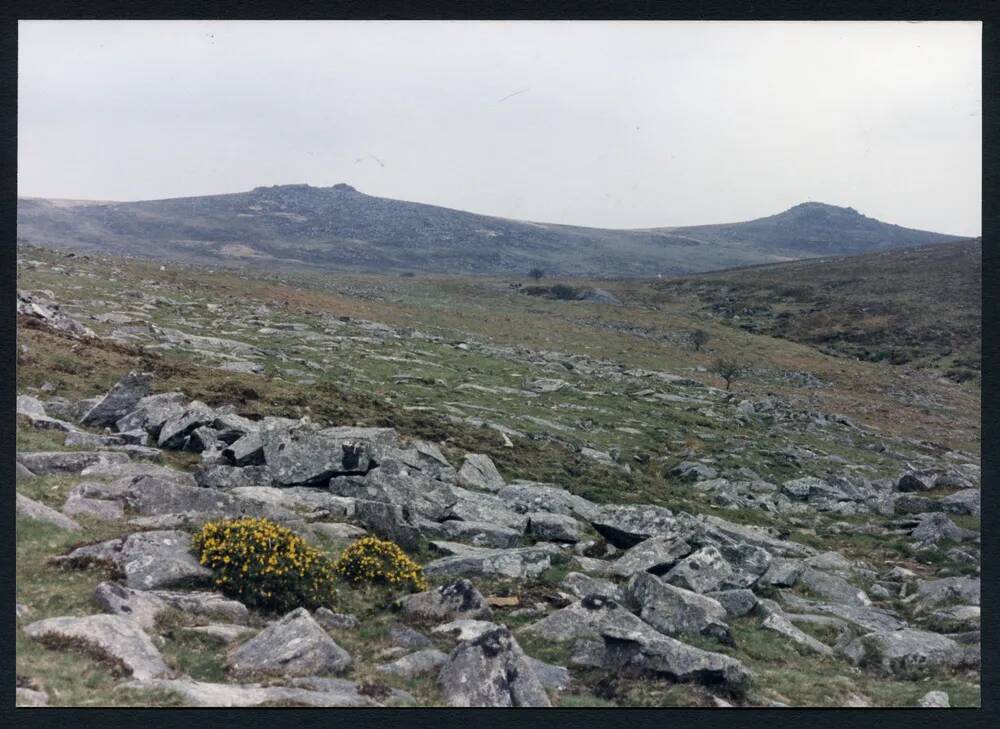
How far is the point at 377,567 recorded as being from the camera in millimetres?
14469

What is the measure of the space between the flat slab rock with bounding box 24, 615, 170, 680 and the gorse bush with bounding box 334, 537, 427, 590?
4059 millimetres

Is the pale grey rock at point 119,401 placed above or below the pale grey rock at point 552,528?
above

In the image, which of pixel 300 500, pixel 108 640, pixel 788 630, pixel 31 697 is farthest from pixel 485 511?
pixel 31 697

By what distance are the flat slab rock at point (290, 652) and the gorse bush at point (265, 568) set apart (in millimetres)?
1227

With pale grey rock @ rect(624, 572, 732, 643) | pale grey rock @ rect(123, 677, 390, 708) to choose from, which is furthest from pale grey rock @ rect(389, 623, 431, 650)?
pale grey rock @ rect(624, 572, 732, 643)

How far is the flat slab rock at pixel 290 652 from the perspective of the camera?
36.8 ft

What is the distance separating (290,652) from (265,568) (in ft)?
6.64

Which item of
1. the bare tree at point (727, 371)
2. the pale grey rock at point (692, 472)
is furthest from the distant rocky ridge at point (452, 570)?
the bare tree at point (727, 371)

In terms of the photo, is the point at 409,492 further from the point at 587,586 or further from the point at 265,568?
the point at 265,568

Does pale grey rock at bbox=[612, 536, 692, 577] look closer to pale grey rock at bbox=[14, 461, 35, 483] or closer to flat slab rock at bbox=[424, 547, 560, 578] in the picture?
flat slab rock at bbox=[424, 547, 560, 578]

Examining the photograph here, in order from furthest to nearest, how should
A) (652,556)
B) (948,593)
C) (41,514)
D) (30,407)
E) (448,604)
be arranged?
(30,407)
(948,593)
(652,556)
(448,604)
(41,514)

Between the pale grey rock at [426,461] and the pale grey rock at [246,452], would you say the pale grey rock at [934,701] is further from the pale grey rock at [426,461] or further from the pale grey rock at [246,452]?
the pale grey rock at [246,452]

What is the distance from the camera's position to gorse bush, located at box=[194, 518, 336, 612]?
42.5ft

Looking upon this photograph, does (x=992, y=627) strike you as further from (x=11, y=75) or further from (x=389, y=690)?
(x=11, y=75)
